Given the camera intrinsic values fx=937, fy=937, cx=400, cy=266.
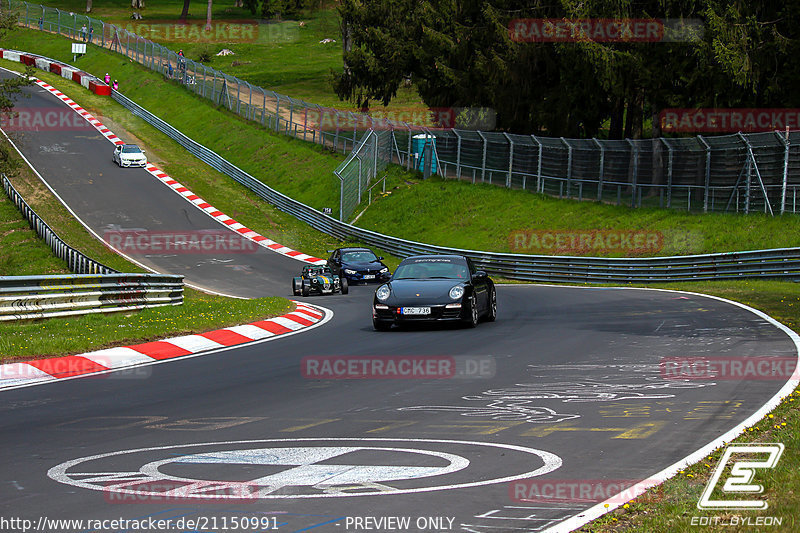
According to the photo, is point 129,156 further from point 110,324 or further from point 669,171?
point 110,324

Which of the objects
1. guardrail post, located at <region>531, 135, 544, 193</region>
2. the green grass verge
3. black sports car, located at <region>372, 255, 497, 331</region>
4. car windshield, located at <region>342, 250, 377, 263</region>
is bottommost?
car windshield, located at <region>342, 250, 377, 263</region>

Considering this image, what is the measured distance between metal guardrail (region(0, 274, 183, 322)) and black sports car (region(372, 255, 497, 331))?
19.4 feet

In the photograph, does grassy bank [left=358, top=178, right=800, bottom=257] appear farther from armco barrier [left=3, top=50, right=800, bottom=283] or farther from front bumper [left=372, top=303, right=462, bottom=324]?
front bumper [left=372, top=303, right=462, bottom=324]

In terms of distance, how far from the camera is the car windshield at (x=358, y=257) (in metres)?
31.0

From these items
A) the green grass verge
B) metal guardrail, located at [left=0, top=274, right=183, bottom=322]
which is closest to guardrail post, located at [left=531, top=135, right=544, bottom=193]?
the green grass verge

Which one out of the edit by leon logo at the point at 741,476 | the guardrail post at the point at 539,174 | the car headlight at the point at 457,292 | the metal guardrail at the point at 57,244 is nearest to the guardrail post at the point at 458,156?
the guardrail post at the point at 539,174

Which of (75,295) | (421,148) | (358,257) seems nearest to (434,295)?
(75,295)

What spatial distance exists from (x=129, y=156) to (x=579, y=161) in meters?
26.7

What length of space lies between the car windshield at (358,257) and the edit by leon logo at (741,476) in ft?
82.0

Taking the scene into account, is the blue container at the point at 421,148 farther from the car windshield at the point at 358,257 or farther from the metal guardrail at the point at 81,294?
the metal guardrail at the point at 81,294

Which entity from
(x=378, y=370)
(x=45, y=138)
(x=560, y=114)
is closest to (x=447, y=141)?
(x=560, y=114)

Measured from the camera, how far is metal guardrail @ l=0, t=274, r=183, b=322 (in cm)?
1655

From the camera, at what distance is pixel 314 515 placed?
5176mm

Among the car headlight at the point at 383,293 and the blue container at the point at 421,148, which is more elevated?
the blue container at the point at 421,148
